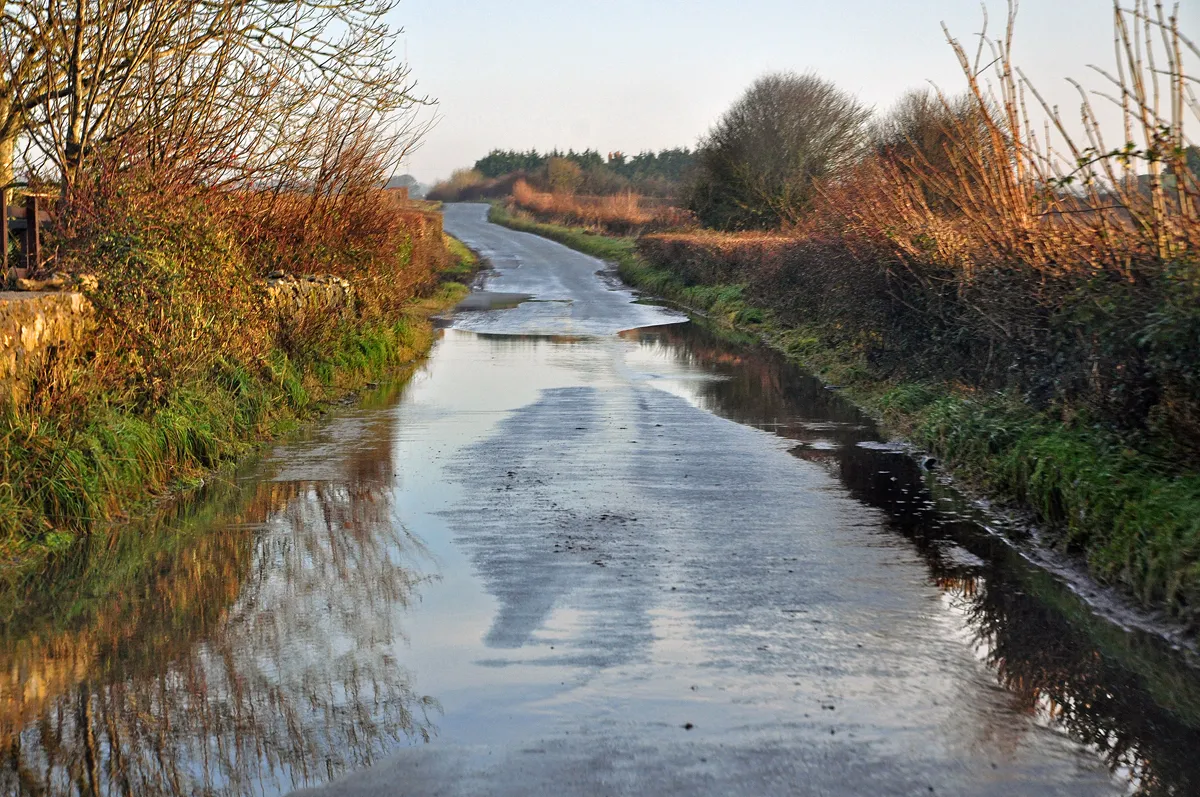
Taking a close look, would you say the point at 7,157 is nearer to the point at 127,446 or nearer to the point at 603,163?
the point at 127,446

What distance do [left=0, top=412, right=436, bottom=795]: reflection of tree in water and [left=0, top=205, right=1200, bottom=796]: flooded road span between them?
0.8 inches

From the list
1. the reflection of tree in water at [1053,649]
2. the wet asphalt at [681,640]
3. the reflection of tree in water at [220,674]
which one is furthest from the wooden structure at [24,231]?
the reflection of tree in water at [1053,649]

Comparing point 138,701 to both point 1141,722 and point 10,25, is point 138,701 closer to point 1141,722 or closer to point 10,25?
point 1141,722

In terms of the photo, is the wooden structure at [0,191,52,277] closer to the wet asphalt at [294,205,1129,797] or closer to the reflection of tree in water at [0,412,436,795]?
the wet asphalt at [294,205,1129,797]

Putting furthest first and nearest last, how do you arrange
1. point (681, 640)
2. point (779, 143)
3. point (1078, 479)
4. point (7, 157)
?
point (779, 143)
point (7, 157)
point (1078, 479)
point (681, 640)

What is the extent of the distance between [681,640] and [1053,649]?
1.86m

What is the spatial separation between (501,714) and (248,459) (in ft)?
23.0

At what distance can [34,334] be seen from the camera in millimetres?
9219

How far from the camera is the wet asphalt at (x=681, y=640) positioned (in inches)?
186

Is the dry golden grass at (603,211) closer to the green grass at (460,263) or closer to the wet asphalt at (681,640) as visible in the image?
the green grass at (460,263)

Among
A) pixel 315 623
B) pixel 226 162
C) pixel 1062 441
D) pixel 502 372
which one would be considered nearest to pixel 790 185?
pixel 502 372

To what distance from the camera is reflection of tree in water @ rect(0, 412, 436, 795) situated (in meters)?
4.71

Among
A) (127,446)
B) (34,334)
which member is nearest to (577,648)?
(127,446)

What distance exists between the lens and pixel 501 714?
17.4 ft
